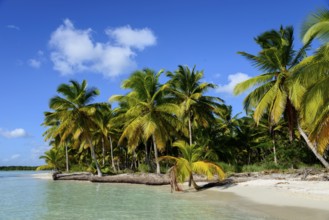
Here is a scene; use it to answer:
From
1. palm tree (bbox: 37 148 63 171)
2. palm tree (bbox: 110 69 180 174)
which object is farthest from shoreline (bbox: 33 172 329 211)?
palm tree (bbox: 37 148 63 171)

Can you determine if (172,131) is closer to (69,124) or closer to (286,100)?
(69,124)

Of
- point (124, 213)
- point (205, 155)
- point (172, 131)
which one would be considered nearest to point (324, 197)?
point (124, 213)

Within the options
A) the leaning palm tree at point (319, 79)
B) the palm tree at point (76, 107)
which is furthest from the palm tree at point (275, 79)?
the palm tree at point (76, 107)

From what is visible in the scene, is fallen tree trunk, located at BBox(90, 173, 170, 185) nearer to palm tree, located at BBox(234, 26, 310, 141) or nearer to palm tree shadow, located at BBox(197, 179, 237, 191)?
palm tree shadow, located at BBox(197, 179, 237, 191)

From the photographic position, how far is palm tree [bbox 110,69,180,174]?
26.0 m

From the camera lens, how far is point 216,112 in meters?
29.8

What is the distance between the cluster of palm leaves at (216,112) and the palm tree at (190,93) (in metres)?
0.08

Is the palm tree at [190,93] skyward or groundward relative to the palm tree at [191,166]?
skyward

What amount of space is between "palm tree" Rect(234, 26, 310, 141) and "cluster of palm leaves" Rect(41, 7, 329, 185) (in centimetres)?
5

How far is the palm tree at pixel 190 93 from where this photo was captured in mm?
27625

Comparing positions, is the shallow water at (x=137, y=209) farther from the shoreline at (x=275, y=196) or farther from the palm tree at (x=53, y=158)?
the palm tree at (x=53, y=158)

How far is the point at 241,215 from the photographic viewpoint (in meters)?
10.5

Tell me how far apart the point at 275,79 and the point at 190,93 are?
34.3ft

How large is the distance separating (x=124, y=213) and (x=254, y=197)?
5983 mm
